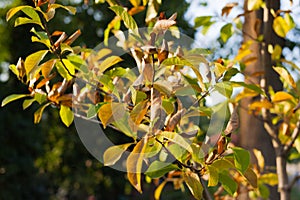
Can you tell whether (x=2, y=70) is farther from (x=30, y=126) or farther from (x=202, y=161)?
(x=202, y=161)

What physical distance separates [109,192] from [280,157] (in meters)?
5.14

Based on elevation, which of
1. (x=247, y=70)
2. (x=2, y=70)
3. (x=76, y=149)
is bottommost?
(x=76, y=149)

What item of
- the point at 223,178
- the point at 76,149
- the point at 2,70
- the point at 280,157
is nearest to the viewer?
the point at 223,178

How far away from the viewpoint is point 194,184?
76cm

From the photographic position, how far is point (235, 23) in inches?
56.1

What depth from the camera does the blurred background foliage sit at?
15.3 ft

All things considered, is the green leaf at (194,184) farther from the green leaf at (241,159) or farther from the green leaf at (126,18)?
the green leaf at (126,18)

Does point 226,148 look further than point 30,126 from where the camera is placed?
No

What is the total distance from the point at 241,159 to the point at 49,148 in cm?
574

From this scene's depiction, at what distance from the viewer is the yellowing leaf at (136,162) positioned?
0.74 m

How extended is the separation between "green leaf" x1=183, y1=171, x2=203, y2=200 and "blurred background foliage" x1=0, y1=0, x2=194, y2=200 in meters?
3.00

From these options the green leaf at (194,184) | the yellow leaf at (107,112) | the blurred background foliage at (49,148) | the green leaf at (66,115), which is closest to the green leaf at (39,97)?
the green leaf at (66,115)

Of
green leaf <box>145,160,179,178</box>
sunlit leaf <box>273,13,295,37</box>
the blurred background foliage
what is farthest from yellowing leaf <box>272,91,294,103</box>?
the blurred background foliage

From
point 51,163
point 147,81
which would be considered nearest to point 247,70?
point 147,81
